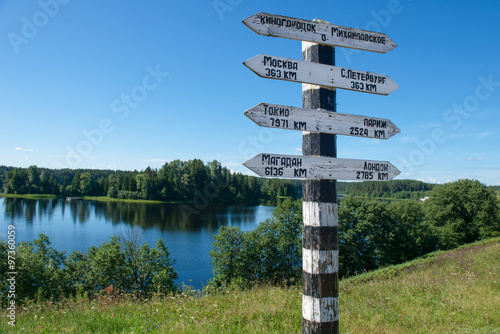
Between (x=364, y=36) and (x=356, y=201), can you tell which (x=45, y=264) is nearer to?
(x=364, y=36)

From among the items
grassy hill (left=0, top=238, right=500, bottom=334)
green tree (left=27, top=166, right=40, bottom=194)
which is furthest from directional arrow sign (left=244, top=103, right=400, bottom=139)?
green tree (left=27, top=166, right=40, bottom=194)

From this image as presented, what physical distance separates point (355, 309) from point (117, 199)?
92734 mm

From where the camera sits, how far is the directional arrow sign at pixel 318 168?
2.76 meters

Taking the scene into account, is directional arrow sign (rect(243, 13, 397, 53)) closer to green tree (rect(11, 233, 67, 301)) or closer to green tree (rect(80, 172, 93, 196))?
green tree (rect(11, 233, 67, 301))

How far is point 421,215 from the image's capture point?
40781 mm

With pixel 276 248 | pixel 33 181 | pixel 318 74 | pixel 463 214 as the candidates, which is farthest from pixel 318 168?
pixel 33 181

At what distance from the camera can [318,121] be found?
9.99ft

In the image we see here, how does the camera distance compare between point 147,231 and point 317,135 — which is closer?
point 317,135

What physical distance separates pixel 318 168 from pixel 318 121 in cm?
51

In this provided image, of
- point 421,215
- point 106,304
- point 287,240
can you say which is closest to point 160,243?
point 287,240

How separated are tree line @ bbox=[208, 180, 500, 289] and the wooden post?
73.4ft

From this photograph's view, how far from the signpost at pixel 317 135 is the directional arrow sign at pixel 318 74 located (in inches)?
0.4

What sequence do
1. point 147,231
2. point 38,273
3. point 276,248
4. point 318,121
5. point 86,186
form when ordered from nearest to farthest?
point 318,121
point 38,273
point 276,248
point 147,231
point 86,186

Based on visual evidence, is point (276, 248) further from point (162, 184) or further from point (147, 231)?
point (162, 184)
